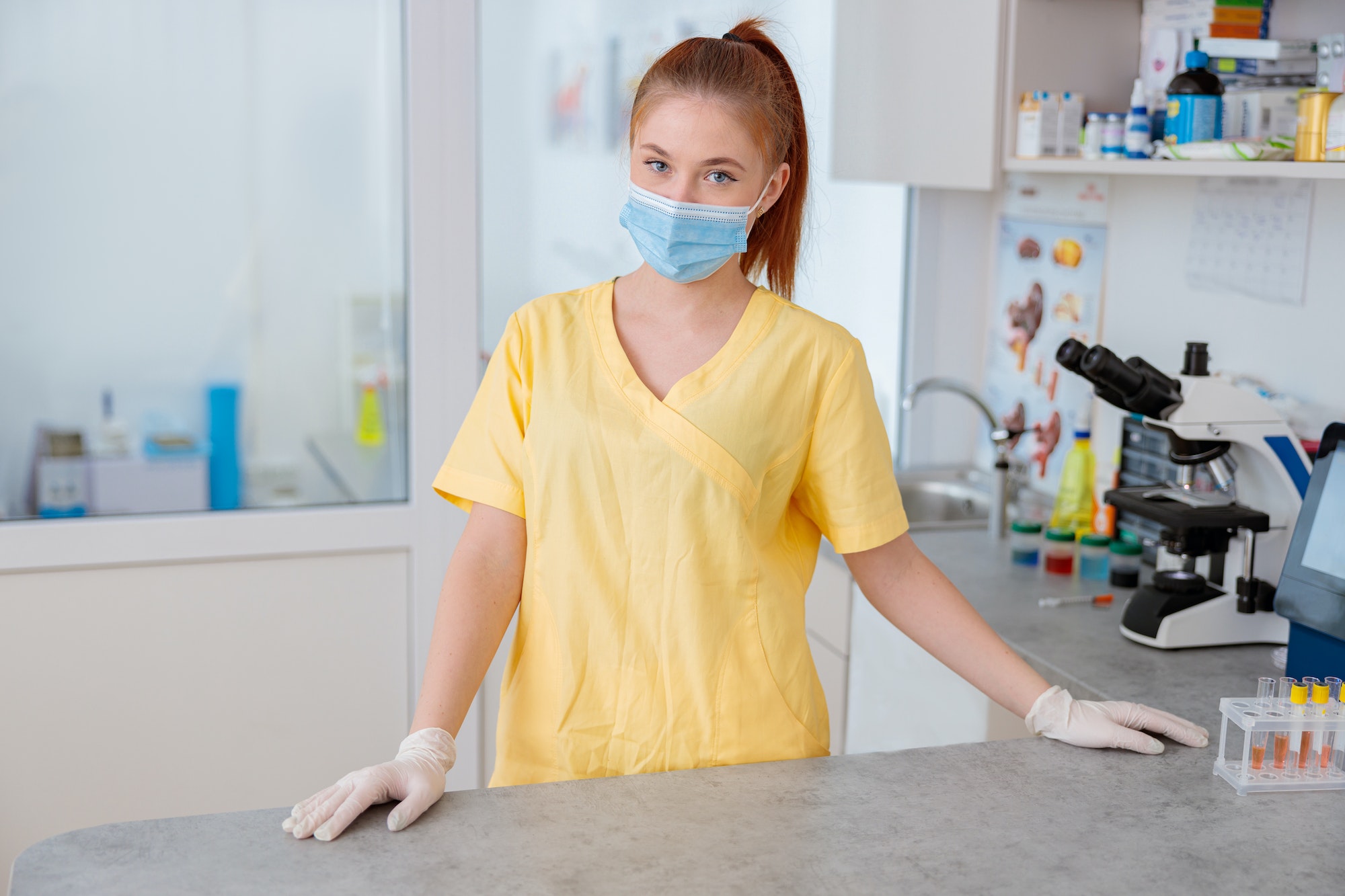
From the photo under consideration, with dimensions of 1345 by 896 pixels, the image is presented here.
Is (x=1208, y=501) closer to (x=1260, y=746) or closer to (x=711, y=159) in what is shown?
(x=1260, y=746)

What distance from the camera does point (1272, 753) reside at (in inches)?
51.0

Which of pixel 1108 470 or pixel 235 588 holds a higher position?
pixel 1108 470

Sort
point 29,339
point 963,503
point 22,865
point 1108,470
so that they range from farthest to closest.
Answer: point 963,503
point 1108,470
point 29,339
point 22,865

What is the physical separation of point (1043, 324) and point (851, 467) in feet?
5.15

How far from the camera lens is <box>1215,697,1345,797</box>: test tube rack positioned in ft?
4.16

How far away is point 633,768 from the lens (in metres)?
1.41

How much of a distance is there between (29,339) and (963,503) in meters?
1.99

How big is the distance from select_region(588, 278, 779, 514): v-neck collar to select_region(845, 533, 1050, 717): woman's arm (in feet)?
0.62

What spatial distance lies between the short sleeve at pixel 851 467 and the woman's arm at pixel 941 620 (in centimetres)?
3

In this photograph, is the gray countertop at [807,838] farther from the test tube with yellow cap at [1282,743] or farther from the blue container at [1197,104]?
the blue container at [1197,104]

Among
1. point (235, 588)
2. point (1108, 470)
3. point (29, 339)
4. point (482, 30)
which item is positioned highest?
point (482, 30)

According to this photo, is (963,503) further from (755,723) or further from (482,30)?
(755,723)

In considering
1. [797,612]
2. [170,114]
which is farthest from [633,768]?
[170,114]

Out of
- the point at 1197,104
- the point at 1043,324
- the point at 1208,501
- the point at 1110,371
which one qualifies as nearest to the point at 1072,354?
the point at 1110,371
